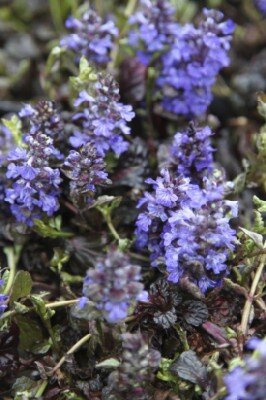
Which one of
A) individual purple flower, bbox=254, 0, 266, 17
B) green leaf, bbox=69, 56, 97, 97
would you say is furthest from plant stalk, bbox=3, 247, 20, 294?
individual purple flower, bbox=254, 0, 266, 17

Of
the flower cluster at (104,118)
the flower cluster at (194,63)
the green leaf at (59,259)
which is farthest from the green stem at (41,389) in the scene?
the flower cluster at (194,63)

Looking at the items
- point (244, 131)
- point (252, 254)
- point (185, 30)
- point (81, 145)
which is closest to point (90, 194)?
point (81, 145)

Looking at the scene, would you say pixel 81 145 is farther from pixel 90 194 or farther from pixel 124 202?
pixel 124 202

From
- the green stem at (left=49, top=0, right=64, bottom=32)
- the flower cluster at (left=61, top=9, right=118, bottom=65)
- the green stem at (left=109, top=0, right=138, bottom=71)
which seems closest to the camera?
the flower cluster at (left=61, top=9, right=118, bottom=65)

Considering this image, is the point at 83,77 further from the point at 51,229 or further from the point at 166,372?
the point at 166,372

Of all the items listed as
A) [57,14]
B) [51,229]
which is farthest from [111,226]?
[57,14]

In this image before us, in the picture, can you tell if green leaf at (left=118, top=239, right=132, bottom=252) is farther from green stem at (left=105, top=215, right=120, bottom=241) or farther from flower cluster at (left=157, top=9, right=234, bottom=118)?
flower cluster at (left=157, top=9, right=234, bottom=118)
